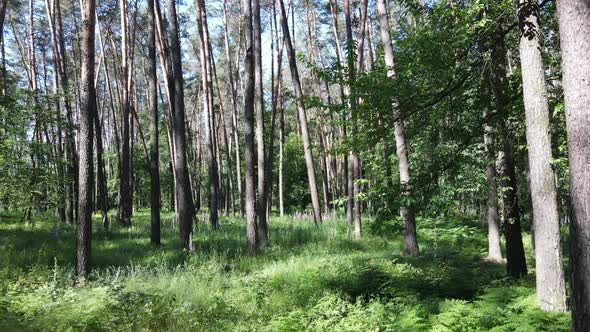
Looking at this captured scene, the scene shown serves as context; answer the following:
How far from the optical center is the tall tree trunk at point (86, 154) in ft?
26.9

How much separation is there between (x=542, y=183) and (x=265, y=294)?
4.88 meters

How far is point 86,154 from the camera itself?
27.1ft

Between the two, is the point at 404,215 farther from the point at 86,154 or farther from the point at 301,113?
the point at 86,154

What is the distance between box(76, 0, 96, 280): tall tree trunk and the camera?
26.9ft

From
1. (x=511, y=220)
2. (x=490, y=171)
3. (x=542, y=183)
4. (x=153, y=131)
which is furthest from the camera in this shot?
(x=153, y=131)

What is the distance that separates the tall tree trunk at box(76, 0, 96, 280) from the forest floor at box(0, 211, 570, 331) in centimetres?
56

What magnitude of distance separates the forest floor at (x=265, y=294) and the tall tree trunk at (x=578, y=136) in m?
1.11

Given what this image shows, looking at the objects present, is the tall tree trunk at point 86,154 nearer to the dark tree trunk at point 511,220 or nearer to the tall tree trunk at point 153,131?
the tall tree trunk at point 153,131

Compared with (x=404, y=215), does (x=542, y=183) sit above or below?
above

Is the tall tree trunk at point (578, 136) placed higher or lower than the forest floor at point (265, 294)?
higher

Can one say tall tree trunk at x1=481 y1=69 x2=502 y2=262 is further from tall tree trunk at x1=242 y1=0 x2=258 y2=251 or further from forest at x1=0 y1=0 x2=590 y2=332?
tall tree trunk at x1=242 y1=0 x2=258 y2=251

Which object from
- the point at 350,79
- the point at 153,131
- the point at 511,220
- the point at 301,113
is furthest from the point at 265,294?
the point at 301,113

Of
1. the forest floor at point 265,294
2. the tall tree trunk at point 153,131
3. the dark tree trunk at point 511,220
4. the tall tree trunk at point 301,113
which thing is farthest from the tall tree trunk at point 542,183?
the tall tree trunk at point 153,131

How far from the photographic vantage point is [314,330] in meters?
5.82
